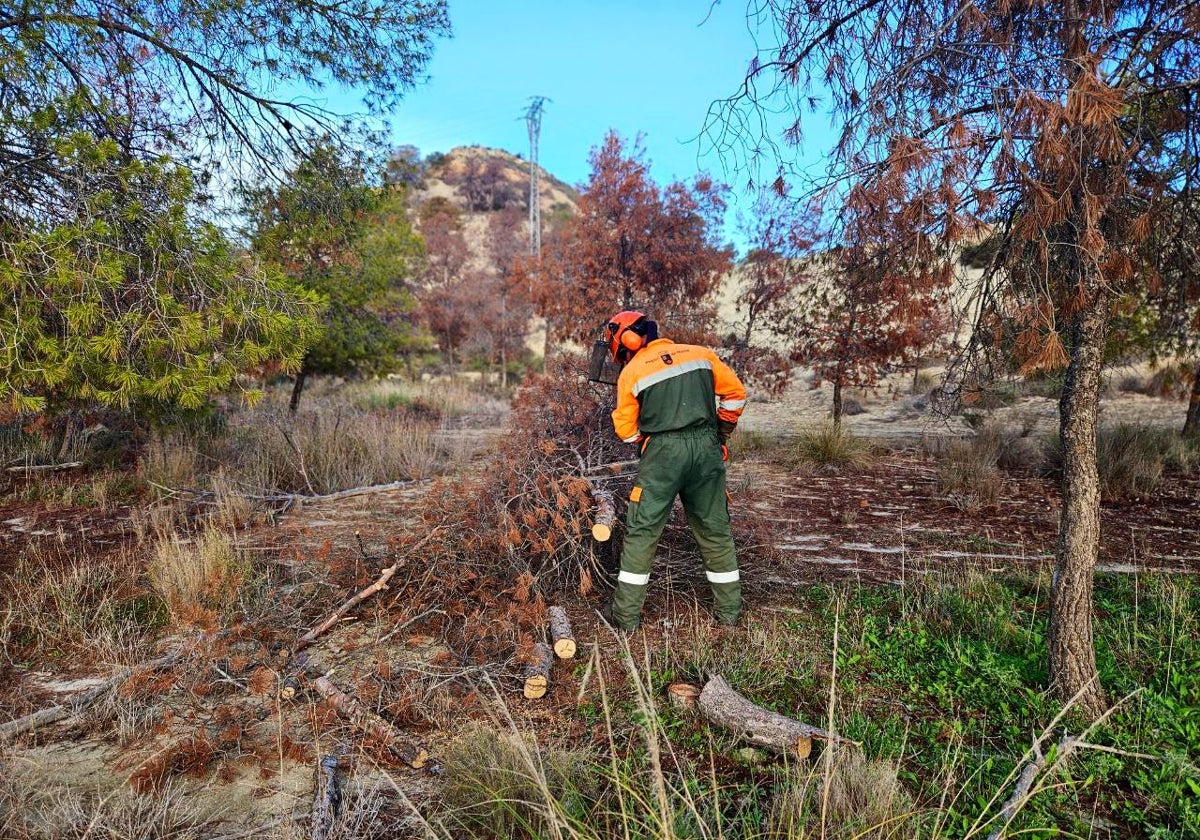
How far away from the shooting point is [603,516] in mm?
4496

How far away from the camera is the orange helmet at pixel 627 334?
173 inches

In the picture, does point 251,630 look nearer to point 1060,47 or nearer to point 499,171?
point 1060,47

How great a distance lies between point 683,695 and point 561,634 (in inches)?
35.8

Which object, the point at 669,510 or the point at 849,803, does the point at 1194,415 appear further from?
the point at 849,803

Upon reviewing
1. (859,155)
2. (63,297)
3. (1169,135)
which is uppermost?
(1169,135)

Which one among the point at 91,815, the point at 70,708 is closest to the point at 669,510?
the point at 91,815

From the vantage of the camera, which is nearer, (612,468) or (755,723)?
A: (755,723)

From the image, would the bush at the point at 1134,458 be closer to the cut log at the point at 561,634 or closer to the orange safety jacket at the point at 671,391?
the orange safety jacket at the point at 671,391

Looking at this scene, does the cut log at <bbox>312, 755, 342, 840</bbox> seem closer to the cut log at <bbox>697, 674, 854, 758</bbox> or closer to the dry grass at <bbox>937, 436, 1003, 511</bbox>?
the cut log at <bbox>697, 674, 854, 758</bbox>

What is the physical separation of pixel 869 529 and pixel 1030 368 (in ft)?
13.6

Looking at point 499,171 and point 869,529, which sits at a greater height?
point 499,171

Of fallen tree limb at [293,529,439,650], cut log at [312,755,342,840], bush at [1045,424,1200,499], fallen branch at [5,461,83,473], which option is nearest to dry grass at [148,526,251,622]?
fallen tree limb at [293,529,439,650]

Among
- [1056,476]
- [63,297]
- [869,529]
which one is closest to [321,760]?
[63,297]

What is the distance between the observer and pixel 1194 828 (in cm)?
235
